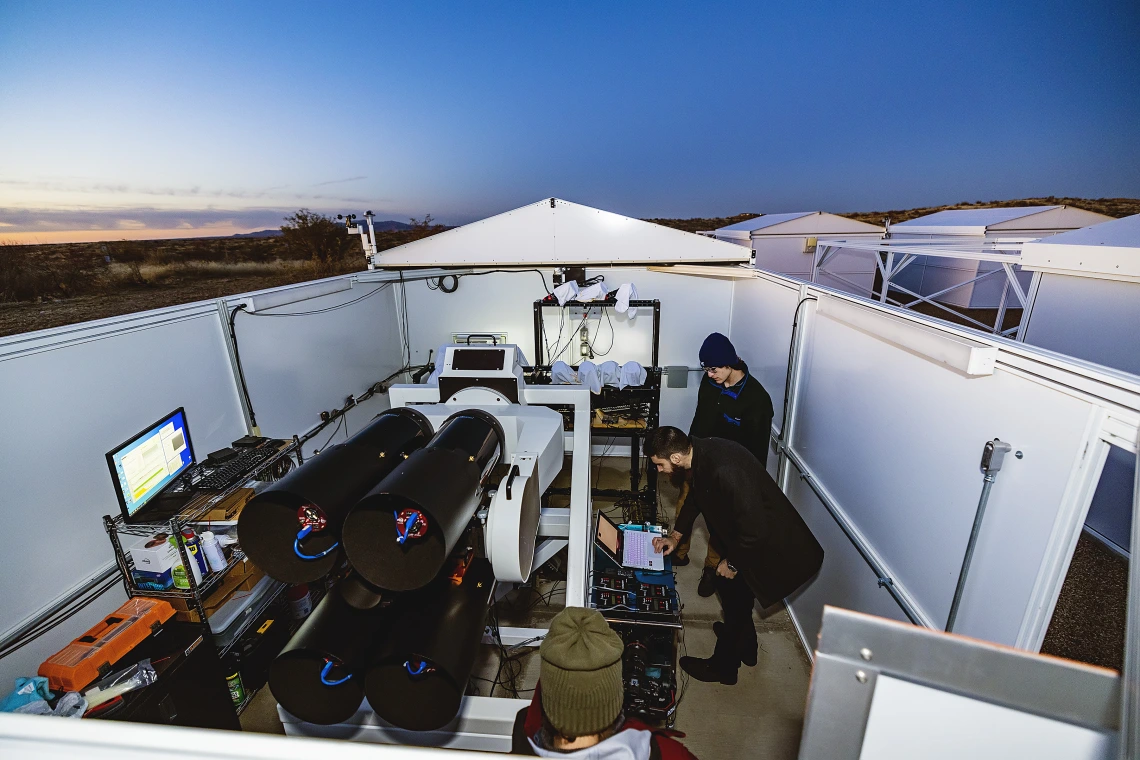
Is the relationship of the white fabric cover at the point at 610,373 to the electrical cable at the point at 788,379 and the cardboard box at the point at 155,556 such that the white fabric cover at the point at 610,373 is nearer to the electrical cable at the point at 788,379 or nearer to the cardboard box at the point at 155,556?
the electrical cable at the point at 788,379

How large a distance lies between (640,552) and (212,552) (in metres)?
2.30

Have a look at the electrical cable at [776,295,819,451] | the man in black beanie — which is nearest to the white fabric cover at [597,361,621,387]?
the man in black beanie

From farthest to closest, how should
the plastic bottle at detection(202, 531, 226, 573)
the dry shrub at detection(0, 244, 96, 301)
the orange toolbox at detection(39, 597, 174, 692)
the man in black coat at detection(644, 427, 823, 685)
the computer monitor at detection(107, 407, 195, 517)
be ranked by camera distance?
the dry shrub at detection(0, 244, 96, 301)
the man in black coat at detection(644, 427, 823, 685)
the plastic bottle at detection(202, 531, 226, 573)
the computer monitor at detection(107, 407, 195, 517)
the orange toolbox at detection(39, 597, 174, 692)

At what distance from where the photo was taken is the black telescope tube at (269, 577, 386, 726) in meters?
1.11

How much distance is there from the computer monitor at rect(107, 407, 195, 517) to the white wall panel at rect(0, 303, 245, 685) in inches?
6.5

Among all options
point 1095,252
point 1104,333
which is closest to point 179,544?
point 1095,252

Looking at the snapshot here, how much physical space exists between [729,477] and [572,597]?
103cm

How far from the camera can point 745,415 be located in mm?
3070

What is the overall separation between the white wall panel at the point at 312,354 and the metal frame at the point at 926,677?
3.49m

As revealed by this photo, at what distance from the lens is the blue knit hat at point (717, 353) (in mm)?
3045

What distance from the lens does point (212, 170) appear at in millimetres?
4516

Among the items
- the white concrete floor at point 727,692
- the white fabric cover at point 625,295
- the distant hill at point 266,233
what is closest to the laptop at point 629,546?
the white concrete floor at point 727,692

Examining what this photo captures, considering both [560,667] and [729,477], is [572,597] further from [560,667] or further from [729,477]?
[729,477]

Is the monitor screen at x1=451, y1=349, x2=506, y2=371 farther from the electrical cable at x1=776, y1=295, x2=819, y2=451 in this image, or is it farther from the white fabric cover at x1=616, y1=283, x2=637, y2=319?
the white fabric cover at x1=616, y1=283, x2=637, y2=319
